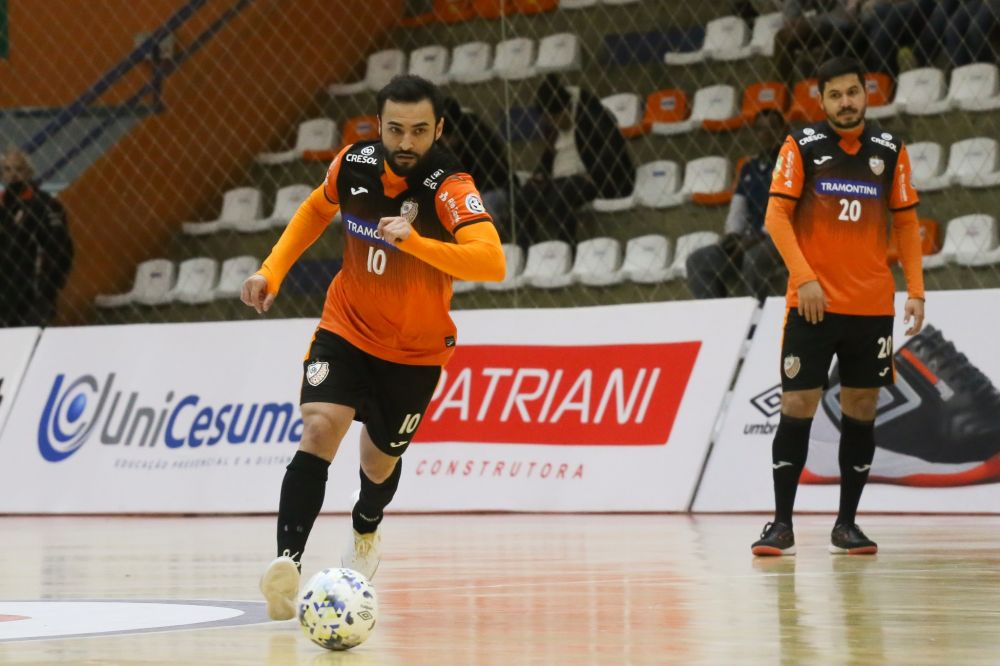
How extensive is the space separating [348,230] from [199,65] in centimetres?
1207

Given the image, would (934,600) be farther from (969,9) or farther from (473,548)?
(969,9)

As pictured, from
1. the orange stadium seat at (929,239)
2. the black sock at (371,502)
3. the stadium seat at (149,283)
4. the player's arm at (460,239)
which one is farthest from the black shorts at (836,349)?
the stadium seat at (149,283)

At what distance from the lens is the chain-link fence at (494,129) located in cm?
1351

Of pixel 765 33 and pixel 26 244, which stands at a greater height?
pixel 765 33

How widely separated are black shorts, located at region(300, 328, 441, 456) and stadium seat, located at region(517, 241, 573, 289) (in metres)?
8.01

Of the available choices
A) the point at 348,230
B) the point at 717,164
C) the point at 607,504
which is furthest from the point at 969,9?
the point at 348,230

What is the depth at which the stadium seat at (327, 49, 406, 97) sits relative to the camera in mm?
17703

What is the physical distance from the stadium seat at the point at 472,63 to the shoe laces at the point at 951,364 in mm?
7154

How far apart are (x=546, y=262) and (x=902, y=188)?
260 inches

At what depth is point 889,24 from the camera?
13.6m

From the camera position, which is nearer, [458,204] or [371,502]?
[458,204]

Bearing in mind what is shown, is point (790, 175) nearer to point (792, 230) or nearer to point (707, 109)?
point (792, 230)

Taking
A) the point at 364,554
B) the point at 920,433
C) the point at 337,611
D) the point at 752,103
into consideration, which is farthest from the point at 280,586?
the point at 752,103

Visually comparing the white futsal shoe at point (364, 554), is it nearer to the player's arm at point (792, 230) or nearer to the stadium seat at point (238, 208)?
the player's arm at point (792, 230)
